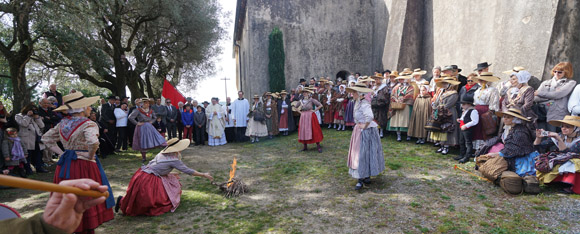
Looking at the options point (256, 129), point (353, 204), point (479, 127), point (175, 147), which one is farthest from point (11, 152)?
point (479, 127)

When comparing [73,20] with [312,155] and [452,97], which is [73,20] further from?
[452,97]

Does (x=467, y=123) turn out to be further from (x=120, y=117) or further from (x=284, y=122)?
(x=120, y=117)

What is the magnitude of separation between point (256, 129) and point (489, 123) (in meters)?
7.96

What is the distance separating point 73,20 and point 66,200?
9974 mm

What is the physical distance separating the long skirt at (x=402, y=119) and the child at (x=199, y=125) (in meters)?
7.15

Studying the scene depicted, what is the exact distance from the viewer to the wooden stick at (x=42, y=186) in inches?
40.3

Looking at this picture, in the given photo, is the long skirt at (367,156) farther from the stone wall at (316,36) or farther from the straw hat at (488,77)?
the stone wall at (316,36)

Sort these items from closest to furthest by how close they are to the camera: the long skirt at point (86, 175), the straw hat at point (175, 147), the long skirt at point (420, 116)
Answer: the long skirt at point (86, 175)
the straw hat at point (175, 147)
the long skirt at point (420, 116)

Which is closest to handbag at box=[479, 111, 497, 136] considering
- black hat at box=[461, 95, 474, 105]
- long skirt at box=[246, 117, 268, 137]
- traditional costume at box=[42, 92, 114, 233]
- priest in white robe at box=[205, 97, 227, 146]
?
black hat at box=[461, 95, 474, 105]

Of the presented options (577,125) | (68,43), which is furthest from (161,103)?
(577,125)

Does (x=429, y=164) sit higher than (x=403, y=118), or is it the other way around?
(x=403, y=118)

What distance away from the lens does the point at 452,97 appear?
21.7 feet

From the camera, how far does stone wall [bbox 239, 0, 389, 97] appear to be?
15883 millimetres

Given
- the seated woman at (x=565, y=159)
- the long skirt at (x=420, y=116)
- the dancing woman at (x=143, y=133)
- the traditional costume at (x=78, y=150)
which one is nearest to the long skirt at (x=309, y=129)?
the long skirt at (x=420, y=116)
